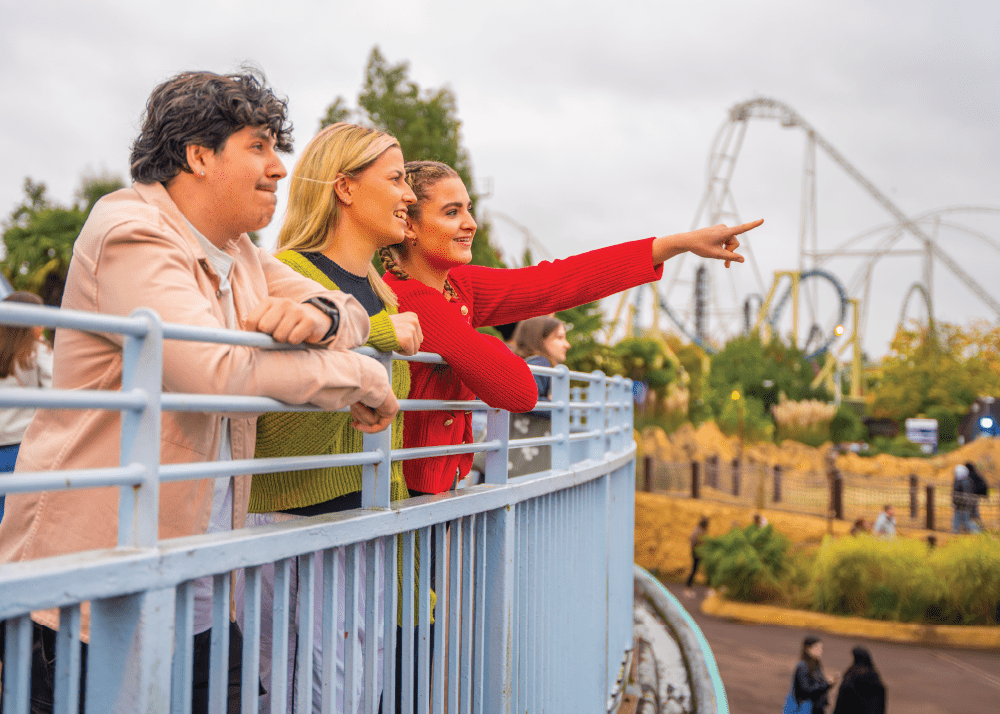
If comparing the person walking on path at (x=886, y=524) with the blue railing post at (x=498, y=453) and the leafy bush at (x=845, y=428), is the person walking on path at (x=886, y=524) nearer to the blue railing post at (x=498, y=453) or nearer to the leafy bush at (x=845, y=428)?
the blue railing post at (x=498, y=453)

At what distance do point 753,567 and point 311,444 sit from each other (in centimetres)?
1581

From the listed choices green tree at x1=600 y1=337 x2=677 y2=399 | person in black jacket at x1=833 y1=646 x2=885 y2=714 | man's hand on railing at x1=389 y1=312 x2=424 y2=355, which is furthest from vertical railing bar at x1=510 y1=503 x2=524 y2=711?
green tree at x1=600 y1=337 x2=677 y2=399

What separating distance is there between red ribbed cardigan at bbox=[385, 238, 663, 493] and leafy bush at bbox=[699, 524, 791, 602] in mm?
14839

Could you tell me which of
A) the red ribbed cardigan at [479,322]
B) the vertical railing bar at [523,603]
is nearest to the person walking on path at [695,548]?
the vertical railing bar at [523,603]

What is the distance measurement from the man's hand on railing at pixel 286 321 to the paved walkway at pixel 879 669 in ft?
37.9

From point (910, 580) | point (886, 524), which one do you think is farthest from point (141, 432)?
point (886, 524)

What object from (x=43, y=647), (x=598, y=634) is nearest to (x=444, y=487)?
(x=43, y=647)

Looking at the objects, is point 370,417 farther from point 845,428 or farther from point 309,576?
point 845,428

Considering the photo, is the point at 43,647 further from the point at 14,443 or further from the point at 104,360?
the point at 14,443

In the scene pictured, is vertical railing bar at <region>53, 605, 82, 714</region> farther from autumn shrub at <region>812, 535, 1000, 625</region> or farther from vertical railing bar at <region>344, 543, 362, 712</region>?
autumn shrub at <region>812, 535, 1000, 625</region>

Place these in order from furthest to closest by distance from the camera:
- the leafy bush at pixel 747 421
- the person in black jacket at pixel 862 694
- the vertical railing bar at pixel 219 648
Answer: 1. the leafy bush at pixel 747 421
2. the person in black jacket at pixel 862 694
3. the vertical railing bar at pixel 219 648

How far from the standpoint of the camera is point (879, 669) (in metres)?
12.7

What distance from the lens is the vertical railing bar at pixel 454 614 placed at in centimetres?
232

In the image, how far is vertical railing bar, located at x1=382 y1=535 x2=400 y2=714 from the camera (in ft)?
6.55
